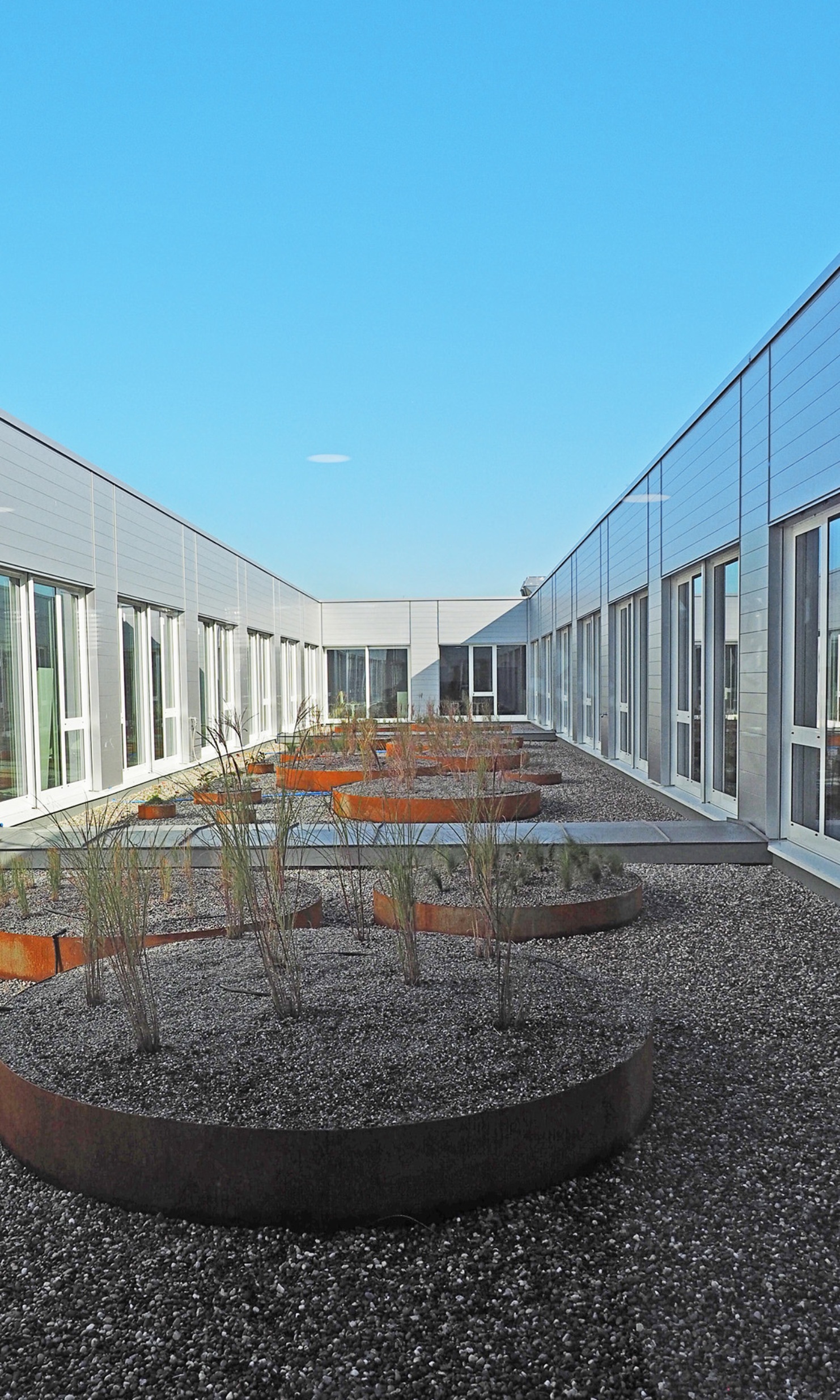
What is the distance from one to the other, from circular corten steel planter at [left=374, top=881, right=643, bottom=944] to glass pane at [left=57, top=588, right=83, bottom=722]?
5.21 m

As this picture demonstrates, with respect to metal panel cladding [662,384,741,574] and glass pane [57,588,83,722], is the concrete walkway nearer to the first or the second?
metal panel cladding [662,384,741,574]

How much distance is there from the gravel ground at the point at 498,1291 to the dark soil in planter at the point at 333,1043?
0.22 m

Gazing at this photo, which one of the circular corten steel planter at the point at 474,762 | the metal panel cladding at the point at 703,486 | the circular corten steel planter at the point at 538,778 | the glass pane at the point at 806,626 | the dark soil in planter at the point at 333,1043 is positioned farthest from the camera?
the circular corten steel planter at the point at 538,778

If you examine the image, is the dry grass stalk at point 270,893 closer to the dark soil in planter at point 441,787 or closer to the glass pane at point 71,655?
the dark soil in planter at point 441,787

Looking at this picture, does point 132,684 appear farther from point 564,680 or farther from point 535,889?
point 564,680

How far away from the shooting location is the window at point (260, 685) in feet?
51.4

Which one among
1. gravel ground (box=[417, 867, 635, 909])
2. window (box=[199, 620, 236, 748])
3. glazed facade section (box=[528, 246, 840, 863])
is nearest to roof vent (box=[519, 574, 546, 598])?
window (box=[199, 620, 236, 748])

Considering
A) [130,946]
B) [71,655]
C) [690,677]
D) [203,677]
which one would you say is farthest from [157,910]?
[203,677]

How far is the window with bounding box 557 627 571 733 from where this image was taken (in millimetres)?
15547

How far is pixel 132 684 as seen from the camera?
400 inches

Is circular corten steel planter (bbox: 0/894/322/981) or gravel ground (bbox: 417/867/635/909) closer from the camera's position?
circular corten steel planter (bbox: 0/894/322/981)

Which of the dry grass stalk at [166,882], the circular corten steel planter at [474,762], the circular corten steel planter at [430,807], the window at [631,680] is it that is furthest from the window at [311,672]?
the dry grass stalk at [166,882]

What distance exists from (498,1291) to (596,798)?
6.79 metres

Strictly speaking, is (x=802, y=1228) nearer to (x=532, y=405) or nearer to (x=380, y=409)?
(x=532, y=405)
